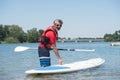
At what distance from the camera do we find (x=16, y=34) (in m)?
108

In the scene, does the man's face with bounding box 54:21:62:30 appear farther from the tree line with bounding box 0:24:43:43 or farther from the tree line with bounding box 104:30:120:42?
the tree line with bounding box 104:30:120:42

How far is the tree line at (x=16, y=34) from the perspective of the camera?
10844cm

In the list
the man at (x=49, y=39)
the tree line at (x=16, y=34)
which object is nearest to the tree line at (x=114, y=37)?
the tree line at (x=16, y=34)

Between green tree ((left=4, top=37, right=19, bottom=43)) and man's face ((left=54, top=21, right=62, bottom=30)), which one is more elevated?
man's face ((left=54, top=21, right=62, bottom=30))

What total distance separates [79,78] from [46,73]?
3.45 ft

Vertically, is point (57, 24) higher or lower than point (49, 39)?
higher

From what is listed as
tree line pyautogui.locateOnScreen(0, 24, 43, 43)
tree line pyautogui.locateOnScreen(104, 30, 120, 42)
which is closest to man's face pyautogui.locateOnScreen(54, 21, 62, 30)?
tree line pyautogui.locateOnScreen(0, 24, 43, 43)

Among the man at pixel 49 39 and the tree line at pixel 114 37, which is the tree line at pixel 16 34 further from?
the man at pixel 49 39

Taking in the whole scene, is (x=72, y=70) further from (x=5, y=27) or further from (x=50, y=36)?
(x=5, y=27)

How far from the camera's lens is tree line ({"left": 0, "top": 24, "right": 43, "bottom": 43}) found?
108m

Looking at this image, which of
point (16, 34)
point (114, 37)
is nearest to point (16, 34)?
point (16, 34)

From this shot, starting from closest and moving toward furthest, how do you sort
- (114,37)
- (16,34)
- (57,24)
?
(57,24)
(16,34)
(114,37)

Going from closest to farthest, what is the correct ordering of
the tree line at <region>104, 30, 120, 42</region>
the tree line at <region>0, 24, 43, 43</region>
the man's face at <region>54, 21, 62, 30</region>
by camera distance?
1. the man's face at <region>54, 21, 62, 30</region>
2. the tree line at <region>0, 24, 43, 43</region>
3. the tree line at <region>104, 30, 120, 42</region>

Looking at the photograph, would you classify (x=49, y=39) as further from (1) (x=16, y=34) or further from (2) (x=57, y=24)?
(1) (x=16, y=34)
